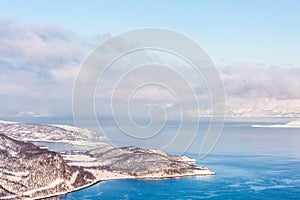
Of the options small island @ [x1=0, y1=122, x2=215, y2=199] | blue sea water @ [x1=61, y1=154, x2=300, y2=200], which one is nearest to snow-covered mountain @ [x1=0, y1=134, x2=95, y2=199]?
small island @ [x1=0, y1=122, x2=215, y2=199]

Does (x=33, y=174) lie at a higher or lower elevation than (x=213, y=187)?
higher

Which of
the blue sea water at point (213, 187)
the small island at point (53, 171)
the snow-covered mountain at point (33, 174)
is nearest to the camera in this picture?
the snow-covered mountain at point (33, 174)

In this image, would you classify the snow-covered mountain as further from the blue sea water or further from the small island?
the blue sea water

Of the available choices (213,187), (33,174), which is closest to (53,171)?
(33,174)

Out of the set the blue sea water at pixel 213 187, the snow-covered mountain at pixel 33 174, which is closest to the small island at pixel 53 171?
the snow-covered mountain at pixel 33 174

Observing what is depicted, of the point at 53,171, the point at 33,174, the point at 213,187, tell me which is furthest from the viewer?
the point at 53,171

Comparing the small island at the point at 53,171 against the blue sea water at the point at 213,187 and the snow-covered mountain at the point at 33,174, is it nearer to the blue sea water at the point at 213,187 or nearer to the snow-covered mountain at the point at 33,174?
the snow-covered mountain at the point at 33,174

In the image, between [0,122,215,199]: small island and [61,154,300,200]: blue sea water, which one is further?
[0,122,215,199]: small island

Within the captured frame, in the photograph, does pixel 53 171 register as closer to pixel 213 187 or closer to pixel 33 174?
pixel 33 174

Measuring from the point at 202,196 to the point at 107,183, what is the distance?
3929 centimetres

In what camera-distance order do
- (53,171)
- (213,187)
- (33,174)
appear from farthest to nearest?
(53,171) < (213,187) < (33,174)

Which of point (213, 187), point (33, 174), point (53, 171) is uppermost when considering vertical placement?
point (53, 171)

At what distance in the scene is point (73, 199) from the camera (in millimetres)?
131250

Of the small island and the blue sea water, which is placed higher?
the small island
